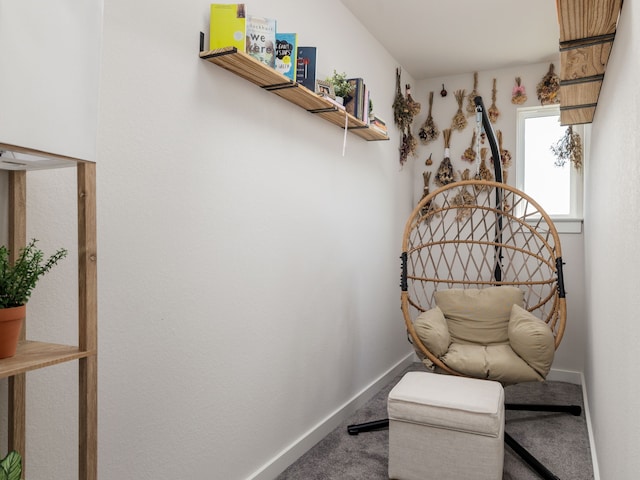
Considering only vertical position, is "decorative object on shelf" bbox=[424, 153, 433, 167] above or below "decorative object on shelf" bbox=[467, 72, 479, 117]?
below

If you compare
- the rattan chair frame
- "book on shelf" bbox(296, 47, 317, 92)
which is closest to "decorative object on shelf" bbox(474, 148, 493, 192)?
the rattan chair frame

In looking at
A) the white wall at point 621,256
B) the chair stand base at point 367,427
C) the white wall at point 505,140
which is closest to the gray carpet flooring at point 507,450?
the chair stand base at point 367,427

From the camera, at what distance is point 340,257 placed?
2730mm

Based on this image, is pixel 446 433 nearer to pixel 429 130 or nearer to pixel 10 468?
pixel 10 468

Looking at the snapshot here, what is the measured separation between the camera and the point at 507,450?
2393 mm

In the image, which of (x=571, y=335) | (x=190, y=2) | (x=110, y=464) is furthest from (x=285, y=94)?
(x=571, y=335)

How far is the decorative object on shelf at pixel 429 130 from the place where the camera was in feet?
13.2

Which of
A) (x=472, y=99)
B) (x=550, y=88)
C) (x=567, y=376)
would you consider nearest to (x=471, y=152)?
(x=472, y=99)

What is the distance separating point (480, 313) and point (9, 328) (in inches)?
97.7

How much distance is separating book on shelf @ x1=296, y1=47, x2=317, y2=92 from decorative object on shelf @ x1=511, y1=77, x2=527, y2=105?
228 centimetres

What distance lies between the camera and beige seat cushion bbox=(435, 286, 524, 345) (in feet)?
9.19

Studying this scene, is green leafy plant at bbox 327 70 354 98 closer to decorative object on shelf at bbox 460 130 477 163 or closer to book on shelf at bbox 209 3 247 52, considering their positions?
book on shelf at bbox 209 3 247 52

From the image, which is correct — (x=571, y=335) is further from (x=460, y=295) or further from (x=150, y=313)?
(x=150, y=313)

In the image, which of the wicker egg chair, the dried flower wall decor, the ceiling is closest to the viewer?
the wicker egg chair
